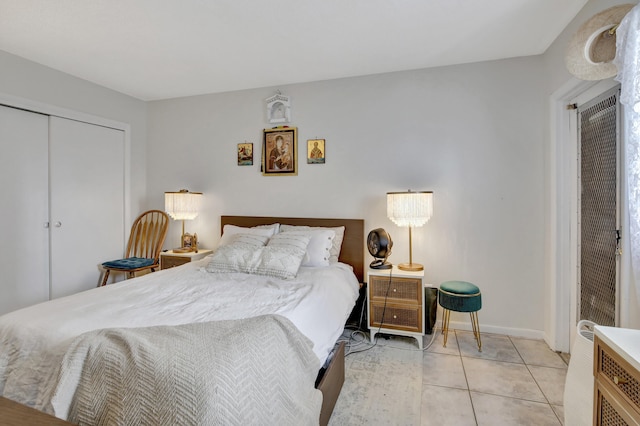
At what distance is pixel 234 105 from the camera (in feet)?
11.7

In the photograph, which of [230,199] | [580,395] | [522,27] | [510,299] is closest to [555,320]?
[510,299]

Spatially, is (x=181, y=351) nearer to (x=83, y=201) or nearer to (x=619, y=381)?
(x=619, y=381)

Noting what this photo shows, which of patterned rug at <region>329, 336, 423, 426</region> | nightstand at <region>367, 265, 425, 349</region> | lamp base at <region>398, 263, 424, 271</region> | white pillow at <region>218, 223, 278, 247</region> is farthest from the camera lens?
white pillow at <region>218, 223, 278, 247</region>

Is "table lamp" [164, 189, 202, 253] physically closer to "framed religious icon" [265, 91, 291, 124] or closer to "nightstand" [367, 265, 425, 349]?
"framed religious icon" [265, 91, 291, 124]

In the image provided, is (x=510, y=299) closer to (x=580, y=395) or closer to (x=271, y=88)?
(x=580, y=395)

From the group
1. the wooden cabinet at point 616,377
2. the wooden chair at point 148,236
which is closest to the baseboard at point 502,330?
the wooden cabinet at point 616,377

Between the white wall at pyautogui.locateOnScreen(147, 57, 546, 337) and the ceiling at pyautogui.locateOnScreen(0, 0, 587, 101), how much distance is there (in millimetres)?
242

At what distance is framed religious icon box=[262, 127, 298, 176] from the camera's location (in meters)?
3.33

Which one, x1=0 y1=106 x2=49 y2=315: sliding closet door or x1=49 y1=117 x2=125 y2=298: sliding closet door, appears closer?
x1=0 y1=106 x2=49 y2=315: sliding closet door

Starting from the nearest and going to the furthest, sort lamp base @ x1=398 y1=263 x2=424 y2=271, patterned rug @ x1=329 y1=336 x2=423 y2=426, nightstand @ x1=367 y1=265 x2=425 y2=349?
patterned rug @ x1=329 y1=336 x2=423 y2=426
nightstand @ x1=367 y1=265 x2=425 y2=349
lamp base @ x1=398 y1=263 x2=424 y2=271

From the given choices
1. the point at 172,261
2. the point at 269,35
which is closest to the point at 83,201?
the point at 172,261

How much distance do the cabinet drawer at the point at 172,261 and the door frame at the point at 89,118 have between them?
Answer: 822mm

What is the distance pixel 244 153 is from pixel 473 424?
3.13 m

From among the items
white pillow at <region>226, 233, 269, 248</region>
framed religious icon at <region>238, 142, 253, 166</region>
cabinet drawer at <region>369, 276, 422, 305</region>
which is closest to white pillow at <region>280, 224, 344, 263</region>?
white pillow at <region>226, 233, 269, 248</region>
